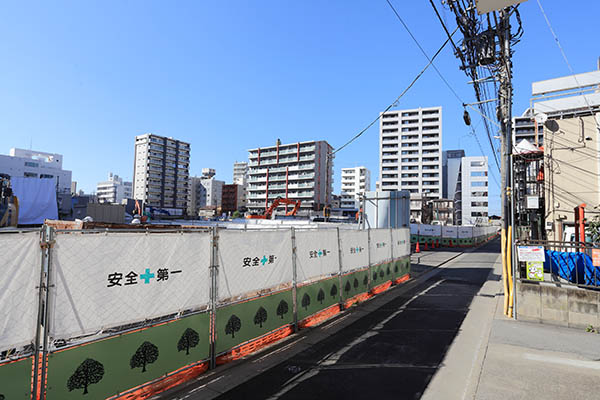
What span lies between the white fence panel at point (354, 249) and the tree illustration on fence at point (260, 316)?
377cm

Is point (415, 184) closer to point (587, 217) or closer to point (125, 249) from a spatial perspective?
point (587, 217)

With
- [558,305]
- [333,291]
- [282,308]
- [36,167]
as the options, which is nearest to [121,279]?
[282,308]

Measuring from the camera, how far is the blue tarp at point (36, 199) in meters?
33.7

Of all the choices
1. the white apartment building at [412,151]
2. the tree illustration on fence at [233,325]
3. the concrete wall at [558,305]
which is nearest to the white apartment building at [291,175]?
the white apartment building at [412,151]

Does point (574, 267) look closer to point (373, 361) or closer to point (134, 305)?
point (373, 361)

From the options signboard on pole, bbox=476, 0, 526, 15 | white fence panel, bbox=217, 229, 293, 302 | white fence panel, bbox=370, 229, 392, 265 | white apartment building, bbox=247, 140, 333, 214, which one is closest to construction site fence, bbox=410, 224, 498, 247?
white fence panel, bbox=370, 229, 392, 265

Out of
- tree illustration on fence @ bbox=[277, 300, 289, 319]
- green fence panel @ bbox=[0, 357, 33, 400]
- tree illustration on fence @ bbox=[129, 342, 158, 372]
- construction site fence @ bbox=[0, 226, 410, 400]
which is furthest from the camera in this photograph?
tree illustration on fence @ bbox=[277, 300, 289, 319]

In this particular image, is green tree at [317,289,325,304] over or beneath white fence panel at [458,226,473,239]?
beneath

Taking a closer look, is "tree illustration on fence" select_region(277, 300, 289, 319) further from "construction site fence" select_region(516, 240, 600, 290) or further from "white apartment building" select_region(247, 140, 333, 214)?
"white apartment building" select_region(247, 140, 333, 214)

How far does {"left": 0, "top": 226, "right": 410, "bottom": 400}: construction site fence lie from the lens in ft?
11.0

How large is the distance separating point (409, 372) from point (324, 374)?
4.76ft

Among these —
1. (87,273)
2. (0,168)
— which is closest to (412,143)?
(87,273)

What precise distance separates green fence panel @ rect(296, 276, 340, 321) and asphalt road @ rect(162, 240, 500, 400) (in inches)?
35.3

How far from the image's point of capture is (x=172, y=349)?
471 centimetres
